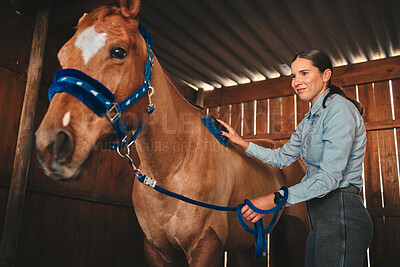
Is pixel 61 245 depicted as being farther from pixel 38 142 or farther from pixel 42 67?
pixel 38 142

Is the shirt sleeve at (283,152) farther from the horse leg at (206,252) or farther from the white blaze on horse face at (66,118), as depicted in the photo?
the white blaze on horse face at (66,118)

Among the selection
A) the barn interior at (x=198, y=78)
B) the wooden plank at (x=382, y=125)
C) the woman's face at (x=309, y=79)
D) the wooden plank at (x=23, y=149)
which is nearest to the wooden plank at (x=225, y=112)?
the barn interior at (x=198, y=78)

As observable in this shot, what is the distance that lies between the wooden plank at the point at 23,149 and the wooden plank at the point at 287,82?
315 cm

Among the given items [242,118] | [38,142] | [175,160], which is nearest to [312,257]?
[175,160]

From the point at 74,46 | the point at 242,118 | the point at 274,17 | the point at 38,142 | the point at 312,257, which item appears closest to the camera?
the point at 38,142

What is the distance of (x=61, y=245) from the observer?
3490mm

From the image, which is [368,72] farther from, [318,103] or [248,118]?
[318,103]

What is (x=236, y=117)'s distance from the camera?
18.7ft

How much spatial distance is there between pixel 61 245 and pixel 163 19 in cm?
278

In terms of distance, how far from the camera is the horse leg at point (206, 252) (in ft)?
6.22

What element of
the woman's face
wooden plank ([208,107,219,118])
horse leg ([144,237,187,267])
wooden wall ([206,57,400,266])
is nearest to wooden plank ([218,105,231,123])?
wooden plank ([208,107,219,118])

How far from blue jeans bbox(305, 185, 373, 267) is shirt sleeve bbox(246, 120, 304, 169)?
1.89 feet

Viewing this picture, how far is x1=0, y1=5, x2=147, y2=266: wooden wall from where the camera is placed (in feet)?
10.3

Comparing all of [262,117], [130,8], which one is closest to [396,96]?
[262,117]
